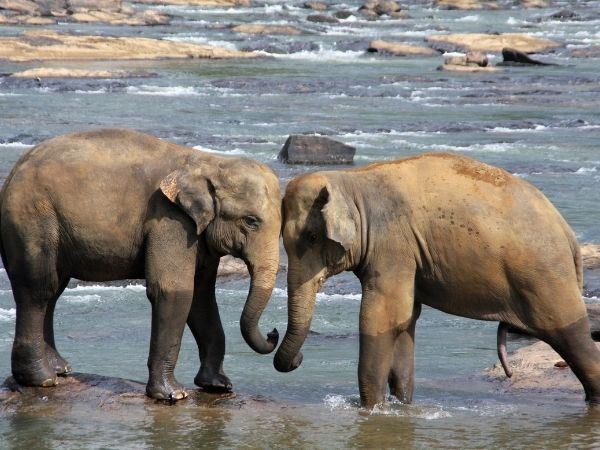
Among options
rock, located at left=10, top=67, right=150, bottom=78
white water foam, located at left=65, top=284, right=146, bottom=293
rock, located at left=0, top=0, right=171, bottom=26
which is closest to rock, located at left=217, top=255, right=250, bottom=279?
white water foam, located at left=65, top=284, right=146, bottom=293

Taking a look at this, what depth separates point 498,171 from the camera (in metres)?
9.94

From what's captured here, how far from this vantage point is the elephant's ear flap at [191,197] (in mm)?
9539

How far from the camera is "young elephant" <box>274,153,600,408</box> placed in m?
9.68

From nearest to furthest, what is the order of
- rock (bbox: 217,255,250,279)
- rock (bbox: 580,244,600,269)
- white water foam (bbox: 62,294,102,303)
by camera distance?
white water foam (bbox: 62,294,102,303), rock (bbox: 217,255,250,279), rock (bbox: 580,244,600,269)

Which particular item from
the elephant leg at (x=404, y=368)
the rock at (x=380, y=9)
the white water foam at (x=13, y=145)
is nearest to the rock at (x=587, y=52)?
the rock at (x=380, y=9)

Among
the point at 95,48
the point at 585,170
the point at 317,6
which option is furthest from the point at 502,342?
the point at 317,6

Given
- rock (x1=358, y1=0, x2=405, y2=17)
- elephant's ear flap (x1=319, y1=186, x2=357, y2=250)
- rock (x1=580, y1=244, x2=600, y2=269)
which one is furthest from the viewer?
rock (x1=358, y1=0, x2=405, y2=17)

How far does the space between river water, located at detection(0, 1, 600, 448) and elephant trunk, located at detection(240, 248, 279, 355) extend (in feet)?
1.63

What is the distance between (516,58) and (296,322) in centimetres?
3819

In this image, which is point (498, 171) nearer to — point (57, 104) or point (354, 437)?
point (354, 437)

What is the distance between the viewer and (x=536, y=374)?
11.1 m

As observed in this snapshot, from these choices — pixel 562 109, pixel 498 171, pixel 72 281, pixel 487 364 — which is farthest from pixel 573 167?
pixel 498 171

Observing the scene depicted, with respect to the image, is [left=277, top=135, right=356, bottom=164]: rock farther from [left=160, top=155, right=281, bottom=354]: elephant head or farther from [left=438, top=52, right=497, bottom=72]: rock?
[left=438, top=52, right=497, bottom=72]: rock

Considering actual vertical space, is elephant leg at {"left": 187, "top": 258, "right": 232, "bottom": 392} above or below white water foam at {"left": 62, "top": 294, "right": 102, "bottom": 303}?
above
